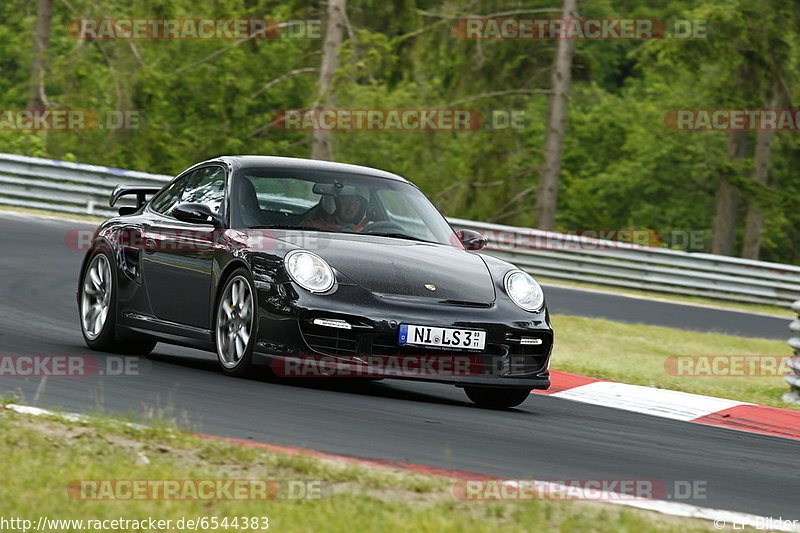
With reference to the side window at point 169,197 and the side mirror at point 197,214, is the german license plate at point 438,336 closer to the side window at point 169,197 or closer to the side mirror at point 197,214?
the side mirror at point 197,214

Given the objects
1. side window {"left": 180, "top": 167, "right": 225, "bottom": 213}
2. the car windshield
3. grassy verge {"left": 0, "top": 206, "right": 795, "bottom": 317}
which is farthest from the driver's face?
grassy verge {"left": 0, "top": 206, "right": 795, "bottom": 317}

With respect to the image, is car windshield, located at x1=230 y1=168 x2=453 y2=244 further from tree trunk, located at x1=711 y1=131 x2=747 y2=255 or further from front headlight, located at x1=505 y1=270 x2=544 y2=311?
tree trunk, located at x1=711 y1=131 x2=747 y2=255

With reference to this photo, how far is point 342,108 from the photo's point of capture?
23.8 metres

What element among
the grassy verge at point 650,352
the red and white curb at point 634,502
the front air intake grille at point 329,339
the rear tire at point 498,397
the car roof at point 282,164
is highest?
the car roof at point 282,164

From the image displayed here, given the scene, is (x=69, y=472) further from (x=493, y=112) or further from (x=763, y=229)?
→ (x=763, y=229)

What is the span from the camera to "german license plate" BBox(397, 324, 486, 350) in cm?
729

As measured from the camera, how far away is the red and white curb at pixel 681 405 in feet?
27.7

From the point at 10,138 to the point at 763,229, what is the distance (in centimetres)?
2491

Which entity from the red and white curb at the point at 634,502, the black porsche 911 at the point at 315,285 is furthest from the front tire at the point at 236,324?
the red and white curb at the point at 634,502

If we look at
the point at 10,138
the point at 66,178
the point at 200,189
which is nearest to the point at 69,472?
Answer: the point at 200,189

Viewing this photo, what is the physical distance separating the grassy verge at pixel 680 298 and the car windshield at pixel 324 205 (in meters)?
12.4

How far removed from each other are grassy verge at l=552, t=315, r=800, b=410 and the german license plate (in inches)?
125

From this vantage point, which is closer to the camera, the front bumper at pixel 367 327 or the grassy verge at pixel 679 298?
the front bumper at pixel 367 327

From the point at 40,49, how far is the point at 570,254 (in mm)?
18677
